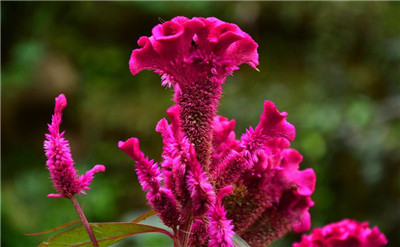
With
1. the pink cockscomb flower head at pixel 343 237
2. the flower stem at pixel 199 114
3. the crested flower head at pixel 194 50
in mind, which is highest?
the crested flower head at pixel 194 50

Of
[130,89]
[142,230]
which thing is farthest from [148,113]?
[142,230]

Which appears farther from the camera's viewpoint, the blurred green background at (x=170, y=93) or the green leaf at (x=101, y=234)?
the blurred green background at (x=170, y=93)

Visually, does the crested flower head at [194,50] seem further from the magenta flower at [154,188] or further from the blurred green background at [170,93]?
the blurred green background at [170,93]

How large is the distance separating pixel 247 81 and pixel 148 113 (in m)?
0.73

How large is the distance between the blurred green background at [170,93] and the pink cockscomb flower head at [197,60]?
242 cm

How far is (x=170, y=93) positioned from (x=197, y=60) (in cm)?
307

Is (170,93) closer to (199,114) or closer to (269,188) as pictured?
(269,188)

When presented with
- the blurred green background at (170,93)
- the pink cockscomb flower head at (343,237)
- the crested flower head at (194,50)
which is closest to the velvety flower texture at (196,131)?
the crested flower head at (194,50)

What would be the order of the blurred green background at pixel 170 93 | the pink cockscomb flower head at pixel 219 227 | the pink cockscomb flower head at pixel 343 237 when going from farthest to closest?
the blurred green background at pixel 170 93, the pink cockscomb flower head at pixel 343 237, the pink cockscomb flower head at pixel 219 227

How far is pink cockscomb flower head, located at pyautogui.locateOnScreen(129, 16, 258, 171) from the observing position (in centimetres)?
57

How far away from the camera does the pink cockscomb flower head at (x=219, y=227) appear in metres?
0.56

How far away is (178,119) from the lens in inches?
23.8

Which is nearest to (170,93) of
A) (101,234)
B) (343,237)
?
(343,237)

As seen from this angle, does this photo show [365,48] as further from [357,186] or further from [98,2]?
[98,2]
